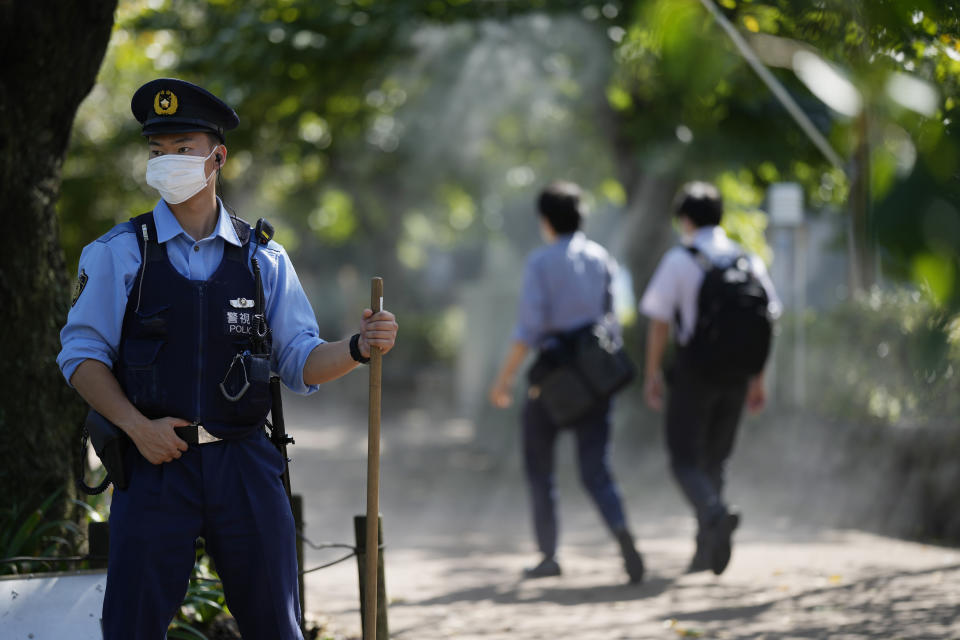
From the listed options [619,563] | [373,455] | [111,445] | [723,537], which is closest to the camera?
[111,445]

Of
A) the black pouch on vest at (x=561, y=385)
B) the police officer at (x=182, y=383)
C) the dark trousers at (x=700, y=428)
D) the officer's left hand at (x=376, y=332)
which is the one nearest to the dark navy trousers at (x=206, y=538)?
the police officer at (x=182, y=383)

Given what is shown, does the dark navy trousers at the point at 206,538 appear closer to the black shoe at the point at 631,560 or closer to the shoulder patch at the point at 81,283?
the shoulder patch at the point at 81,283

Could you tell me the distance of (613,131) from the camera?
12.6m

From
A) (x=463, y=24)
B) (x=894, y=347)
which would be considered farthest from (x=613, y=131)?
(x=894, y=347)

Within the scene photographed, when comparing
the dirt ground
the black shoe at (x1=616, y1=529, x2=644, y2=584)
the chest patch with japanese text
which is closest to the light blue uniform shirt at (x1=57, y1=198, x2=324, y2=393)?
the chest patch with japanese text

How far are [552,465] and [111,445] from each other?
154 inches

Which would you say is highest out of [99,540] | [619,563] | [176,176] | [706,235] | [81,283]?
[706,235]

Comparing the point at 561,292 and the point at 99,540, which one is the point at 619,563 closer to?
the point at 561,292

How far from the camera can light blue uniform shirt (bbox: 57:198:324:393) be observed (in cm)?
297

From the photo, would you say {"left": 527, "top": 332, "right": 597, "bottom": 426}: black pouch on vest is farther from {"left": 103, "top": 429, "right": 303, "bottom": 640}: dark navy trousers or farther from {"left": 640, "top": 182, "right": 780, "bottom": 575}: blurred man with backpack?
{"left": 103, "top": 429, "right": 303, "bottom": 640}: dark navy trousers

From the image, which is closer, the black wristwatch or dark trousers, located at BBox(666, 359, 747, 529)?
the black wristwatch

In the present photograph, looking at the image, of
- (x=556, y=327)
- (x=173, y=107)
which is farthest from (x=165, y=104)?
(x=556, y=327)

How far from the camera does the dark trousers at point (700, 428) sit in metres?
6.40

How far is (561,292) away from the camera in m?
6.48
